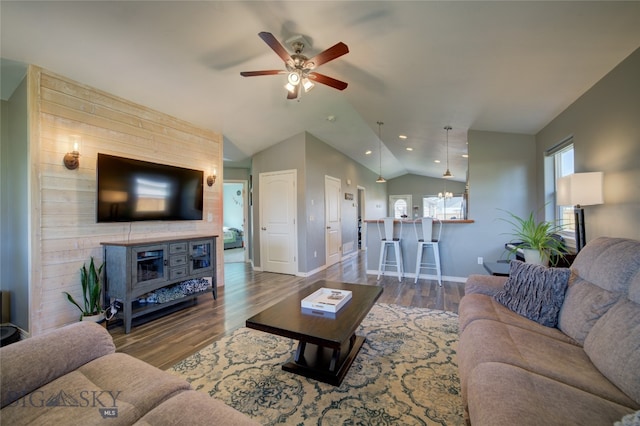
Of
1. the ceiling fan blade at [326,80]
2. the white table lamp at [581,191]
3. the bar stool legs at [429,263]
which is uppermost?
the ceiling fan blade at [326,80]

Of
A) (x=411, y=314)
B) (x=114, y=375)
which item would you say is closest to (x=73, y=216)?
(x=114, y=375)

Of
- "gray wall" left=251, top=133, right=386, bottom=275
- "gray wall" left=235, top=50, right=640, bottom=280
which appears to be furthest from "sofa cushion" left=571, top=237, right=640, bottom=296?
"gray wall" left=251, top=133, right=386, bottom=275

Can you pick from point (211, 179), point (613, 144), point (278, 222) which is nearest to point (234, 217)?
point (278, 222)

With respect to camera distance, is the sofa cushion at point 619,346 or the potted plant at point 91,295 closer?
the sofa cushion at point 619,346

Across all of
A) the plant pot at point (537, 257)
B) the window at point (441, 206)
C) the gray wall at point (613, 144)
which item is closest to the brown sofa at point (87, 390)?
the plant pot at point (537, 257)

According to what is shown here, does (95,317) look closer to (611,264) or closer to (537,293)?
(537,293)

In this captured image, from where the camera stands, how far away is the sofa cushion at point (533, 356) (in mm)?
1106

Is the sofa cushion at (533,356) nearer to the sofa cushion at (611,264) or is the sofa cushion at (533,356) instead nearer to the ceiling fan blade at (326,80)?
the sofa cushion at (611,264)

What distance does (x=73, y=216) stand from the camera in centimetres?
265

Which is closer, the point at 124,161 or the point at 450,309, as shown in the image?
the point at 124,161

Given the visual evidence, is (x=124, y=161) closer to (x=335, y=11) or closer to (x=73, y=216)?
(x=73, y=216)

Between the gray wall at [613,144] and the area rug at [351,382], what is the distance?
1717 millimetres

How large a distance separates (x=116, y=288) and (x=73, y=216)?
847 mm

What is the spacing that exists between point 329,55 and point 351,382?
99.9 inches
